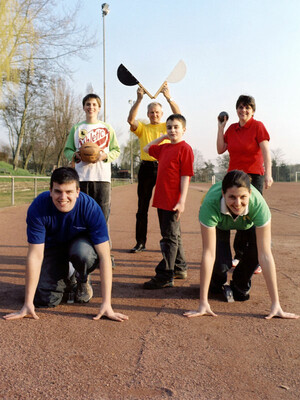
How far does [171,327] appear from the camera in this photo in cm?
296

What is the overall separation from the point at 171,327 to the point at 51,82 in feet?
58.2

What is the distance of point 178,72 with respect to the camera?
5508mm

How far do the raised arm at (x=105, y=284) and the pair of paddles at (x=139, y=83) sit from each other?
2417mm

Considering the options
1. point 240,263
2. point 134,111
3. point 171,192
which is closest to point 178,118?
point 171,192

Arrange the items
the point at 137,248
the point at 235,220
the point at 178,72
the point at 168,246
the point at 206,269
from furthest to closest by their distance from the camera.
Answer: the point at 137,248 < the point at 178,72 < the point at 168,246 < the point at 235,220 < the point at 206,269

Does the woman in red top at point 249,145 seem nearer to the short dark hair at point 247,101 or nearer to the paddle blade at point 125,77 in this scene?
the short dark hair at point 247,101

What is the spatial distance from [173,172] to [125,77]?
185 centimetres

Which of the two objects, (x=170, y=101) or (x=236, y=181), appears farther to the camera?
(x=170, y=101)

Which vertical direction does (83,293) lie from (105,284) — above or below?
below

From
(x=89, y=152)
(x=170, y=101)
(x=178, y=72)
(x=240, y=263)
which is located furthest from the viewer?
(x=178, y=72)

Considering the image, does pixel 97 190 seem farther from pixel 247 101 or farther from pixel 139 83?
pixel 247 101

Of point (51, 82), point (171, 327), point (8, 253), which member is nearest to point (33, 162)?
point (51, 82)

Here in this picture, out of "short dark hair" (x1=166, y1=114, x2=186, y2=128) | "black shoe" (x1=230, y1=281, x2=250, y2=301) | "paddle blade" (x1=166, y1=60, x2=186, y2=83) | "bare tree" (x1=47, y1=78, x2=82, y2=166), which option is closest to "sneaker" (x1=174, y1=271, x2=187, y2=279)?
"black shoe" (x1=230, y1=281, x2=250, y2=301)

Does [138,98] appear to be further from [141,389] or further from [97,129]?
[141,389]
